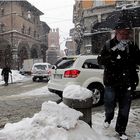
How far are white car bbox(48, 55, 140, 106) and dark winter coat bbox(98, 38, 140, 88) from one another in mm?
5781

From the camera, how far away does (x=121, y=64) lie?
681 cm

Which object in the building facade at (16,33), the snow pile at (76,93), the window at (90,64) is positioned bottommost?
the snow pile at (76,93)

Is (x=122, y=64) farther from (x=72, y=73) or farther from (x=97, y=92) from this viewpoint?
(x=97, y=92)

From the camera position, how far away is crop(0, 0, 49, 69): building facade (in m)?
65.4

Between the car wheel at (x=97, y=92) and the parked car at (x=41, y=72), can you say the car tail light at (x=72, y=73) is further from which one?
the parked car at (x=41, y=72)

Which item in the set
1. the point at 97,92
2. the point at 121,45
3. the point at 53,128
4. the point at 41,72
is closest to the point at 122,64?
the point at 121,45

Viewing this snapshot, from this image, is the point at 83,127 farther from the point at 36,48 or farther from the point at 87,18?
the point at 36,48

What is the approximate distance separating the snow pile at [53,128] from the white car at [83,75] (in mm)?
6123

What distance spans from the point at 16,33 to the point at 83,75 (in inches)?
2200

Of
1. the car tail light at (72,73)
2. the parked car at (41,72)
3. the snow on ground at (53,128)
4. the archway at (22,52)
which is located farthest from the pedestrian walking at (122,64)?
the archway at (22,52)

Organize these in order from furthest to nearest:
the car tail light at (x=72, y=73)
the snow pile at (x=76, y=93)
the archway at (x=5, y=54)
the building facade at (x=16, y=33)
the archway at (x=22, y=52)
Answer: the archway at (x=22, y=52) → the building facade at (x=16, y=33) → the archway at (x=5, y=54) → the car tail light at (x=72, y=73) → the snow pile at (x=76, y=93)

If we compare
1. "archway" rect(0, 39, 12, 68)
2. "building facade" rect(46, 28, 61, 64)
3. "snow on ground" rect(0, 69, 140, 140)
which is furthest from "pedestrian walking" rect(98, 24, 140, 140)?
"building facade" rect(46, 28, 61, 64)

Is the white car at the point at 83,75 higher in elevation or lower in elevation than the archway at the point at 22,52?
lower

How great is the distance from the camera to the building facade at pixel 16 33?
215ft
